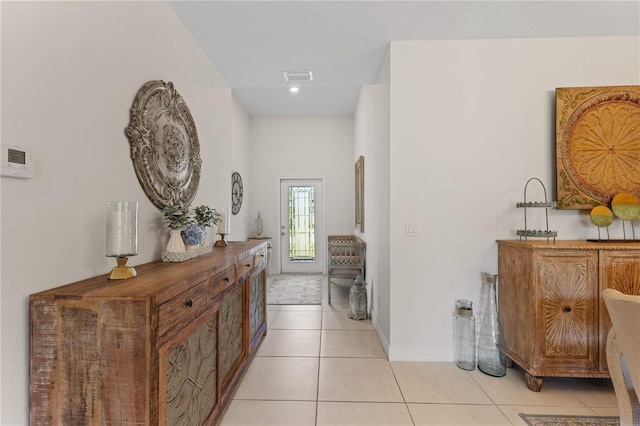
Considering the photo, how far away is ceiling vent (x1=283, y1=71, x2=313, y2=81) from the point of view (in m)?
3.03

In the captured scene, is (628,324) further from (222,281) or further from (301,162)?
(301,162)

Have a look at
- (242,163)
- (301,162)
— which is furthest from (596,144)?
(242,163)

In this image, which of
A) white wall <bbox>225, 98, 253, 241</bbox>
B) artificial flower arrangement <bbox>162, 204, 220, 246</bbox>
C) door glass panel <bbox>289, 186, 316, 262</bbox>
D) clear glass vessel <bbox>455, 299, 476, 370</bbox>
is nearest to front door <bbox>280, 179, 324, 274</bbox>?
door glass panel <bbox>289, 186, 316, 262</bbox>

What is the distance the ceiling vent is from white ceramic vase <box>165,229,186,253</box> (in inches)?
82.4

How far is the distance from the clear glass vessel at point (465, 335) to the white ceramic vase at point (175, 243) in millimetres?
2203

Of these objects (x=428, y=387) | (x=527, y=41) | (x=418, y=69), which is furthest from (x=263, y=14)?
(x=428, y=387)

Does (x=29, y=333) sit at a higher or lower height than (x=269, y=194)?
lower

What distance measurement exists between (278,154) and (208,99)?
3.13 m

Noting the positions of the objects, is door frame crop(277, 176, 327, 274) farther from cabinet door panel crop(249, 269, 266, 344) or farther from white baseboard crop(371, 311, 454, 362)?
white baseboard crop(371, 311, 454, 362)

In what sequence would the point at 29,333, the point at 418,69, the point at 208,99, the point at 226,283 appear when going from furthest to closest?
the point at 208,99
the point at 418,69
the point at 226,283
the point at 29,333

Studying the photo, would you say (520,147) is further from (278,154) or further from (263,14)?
(278,154)

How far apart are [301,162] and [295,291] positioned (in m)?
2.64

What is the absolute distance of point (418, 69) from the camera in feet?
8.16

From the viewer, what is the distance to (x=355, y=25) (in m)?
2.26
